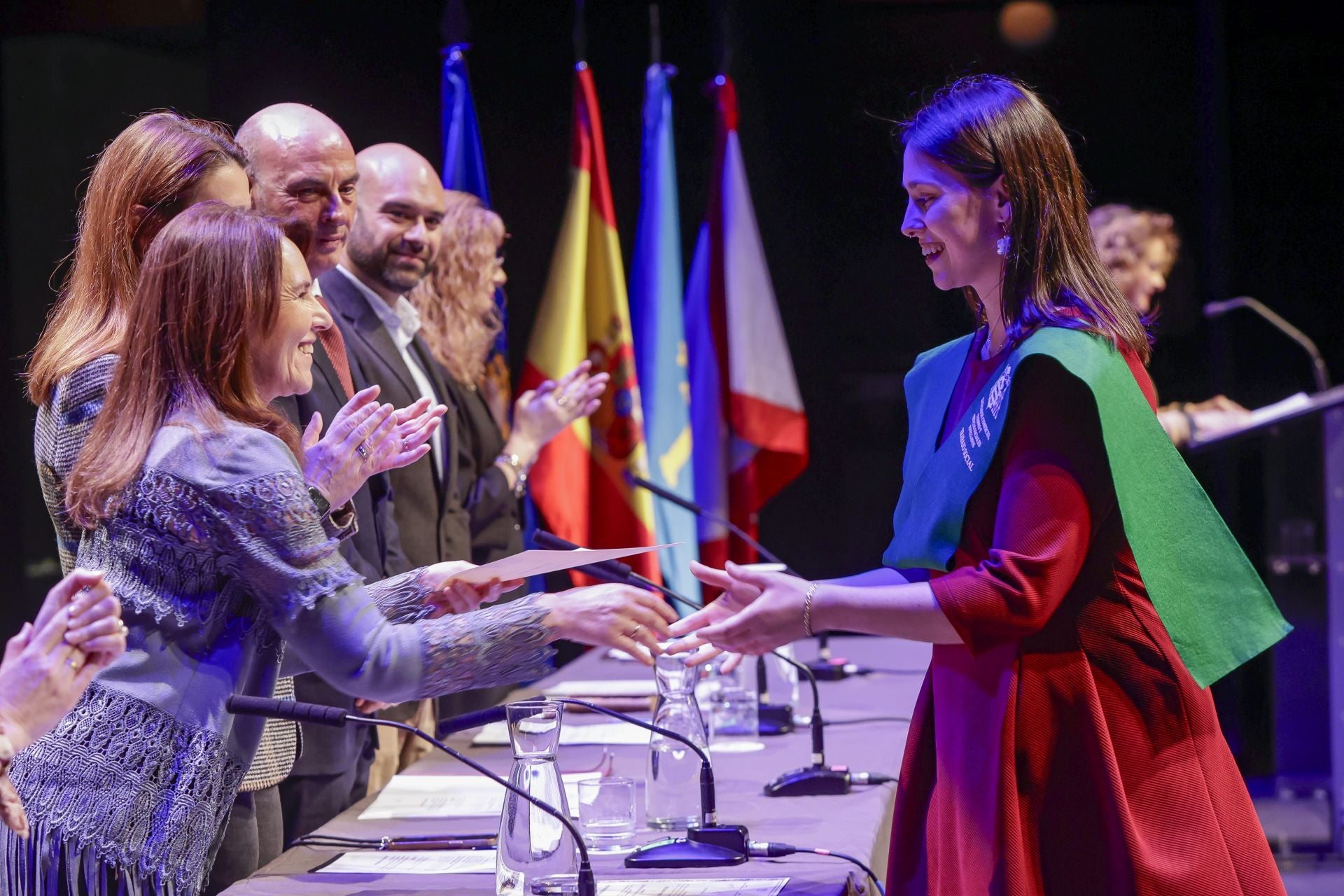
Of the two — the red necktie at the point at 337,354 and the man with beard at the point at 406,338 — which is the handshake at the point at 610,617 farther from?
the man with beard at the point at 406,338

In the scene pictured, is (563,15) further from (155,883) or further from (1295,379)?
(155,883)

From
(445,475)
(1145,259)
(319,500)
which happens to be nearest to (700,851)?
(319,500)

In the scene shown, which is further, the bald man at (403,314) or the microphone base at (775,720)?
the bald man at (403,314)

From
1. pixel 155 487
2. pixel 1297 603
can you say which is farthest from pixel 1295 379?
pixel 155 487

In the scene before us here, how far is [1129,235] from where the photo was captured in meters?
4.39

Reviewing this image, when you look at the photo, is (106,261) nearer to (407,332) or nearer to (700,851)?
(700,851)

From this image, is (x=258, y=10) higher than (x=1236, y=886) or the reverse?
higher

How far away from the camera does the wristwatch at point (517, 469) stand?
137 inches

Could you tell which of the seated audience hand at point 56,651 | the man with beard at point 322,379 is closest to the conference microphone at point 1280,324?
the man with beard at point 322,379

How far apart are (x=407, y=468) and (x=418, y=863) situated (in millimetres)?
1331

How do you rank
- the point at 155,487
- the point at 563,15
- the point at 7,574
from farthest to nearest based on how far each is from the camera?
the point at 563,15 < the point at 7,574 < the point at 155,487

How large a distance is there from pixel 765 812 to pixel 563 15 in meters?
3.66

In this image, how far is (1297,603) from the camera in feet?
16.6

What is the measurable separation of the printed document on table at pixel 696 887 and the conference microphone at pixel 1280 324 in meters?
3.59
